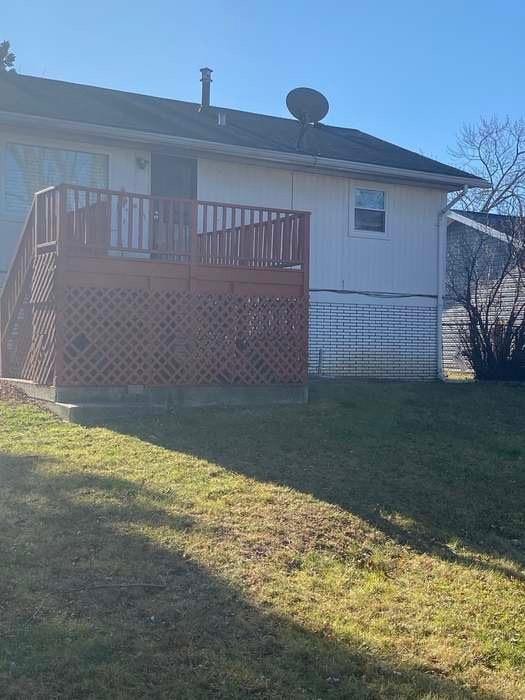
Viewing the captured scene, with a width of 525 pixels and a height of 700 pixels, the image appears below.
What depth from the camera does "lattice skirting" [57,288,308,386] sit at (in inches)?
351

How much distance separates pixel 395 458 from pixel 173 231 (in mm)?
4007

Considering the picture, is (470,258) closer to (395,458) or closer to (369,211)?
(369,211)

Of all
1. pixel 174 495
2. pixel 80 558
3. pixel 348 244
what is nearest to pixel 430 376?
pixel 348 244

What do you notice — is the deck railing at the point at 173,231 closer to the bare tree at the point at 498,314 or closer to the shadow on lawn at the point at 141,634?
the shadow on lawn at the point at 141,634

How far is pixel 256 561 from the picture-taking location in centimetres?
507

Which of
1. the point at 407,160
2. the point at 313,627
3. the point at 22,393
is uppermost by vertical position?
the point at 407,160

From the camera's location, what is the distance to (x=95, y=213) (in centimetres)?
915

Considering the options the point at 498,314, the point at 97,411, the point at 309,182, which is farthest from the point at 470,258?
the point at 97,411

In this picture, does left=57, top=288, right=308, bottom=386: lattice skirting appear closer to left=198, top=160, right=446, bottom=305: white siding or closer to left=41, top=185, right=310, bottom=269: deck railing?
left=41, top=185, right=310, bottom=269: deck railing

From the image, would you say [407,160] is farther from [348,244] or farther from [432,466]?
[432,466]

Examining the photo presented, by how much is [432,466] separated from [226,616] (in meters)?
3.82

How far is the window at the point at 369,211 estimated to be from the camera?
14914mm

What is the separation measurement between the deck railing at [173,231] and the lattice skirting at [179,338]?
0.59 m

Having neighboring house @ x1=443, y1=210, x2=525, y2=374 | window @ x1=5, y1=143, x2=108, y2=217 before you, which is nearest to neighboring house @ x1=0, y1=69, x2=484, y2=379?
window @ x1=5, y1=143, x2=108, y2=217
